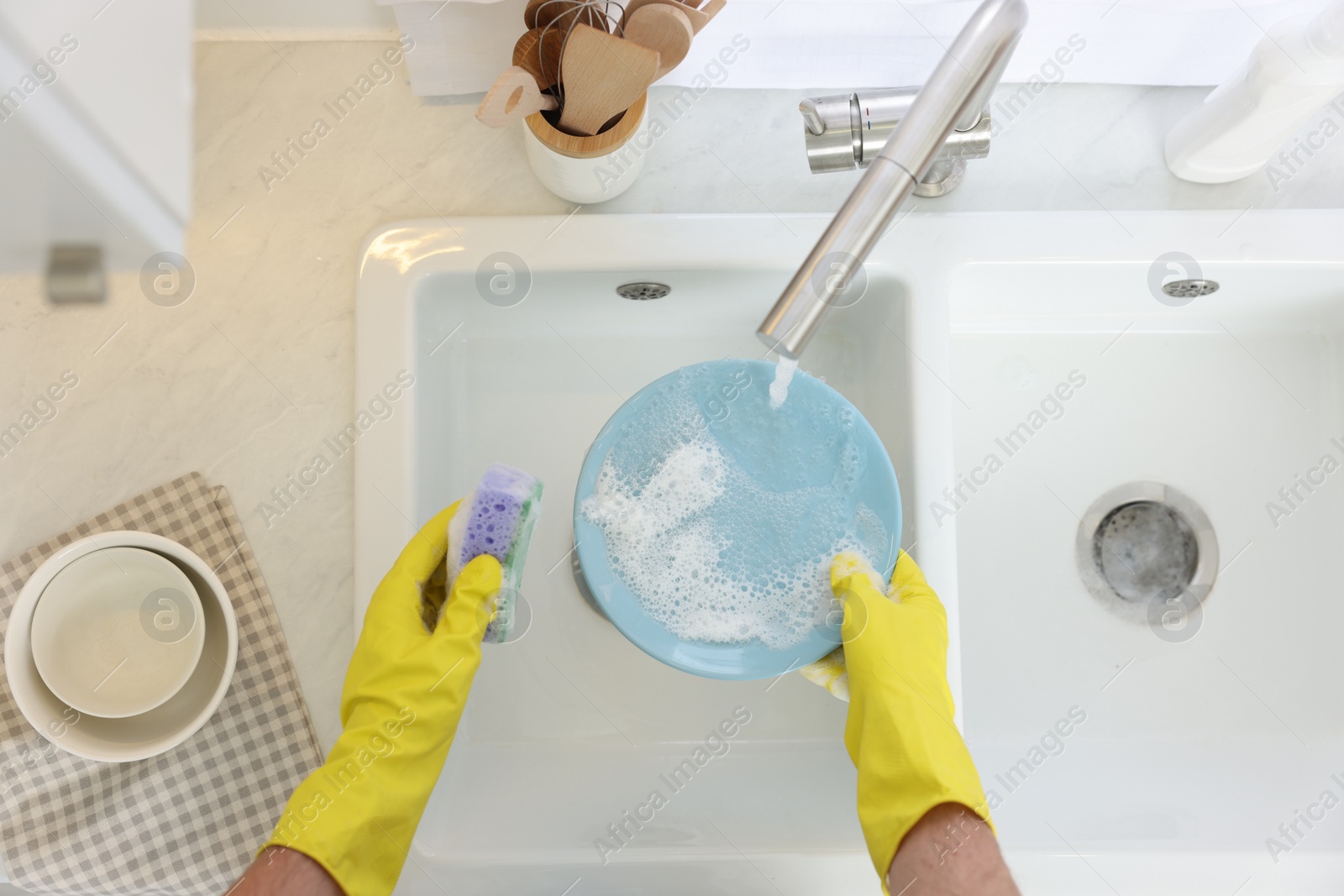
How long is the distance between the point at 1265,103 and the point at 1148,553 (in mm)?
454

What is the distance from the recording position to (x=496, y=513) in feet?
2.31

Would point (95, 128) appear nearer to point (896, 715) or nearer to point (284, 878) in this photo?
Result: point (284, 878)

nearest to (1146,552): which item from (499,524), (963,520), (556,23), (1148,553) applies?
(1148,553)

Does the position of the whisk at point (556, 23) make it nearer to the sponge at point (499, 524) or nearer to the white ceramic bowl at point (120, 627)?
the sponge at point (499, 524)

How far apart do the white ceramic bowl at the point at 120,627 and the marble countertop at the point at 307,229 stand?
72mm

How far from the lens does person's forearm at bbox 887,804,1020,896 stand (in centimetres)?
64

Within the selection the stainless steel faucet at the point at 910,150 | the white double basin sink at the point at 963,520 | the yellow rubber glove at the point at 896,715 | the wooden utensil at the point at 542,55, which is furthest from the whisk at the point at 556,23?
the yellow rubber glove at the point at 896,715

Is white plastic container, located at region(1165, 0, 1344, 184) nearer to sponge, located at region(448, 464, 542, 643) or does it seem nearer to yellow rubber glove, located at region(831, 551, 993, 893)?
yellow rubber glove, located at region(831, 551, 993, 893)

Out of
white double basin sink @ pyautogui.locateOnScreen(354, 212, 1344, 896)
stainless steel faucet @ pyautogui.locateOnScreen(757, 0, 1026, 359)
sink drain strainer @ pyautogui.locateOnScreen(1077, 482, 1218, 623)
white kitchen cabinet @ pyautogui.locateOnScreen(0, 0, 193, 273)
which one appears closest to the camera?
stainless steel faucet @ pyautogui.locateOnScreen(757, 0, 1026, 359)

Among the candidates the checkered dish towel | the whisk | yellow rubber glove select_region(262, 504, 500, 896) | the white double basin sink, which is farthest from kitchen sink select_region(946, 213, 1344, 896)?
the checkered dish towel

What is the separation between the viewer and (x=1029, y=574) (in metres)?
0.91

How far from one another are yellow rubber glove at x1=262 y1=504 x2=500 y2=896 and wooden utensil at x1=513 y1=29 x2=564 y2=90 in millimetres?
373

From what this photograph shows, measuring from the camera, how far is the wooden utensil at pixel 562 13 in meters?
0.68

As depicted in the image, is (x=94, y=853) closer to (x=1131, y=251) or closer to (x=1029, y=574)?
(x=1029, y=574)
